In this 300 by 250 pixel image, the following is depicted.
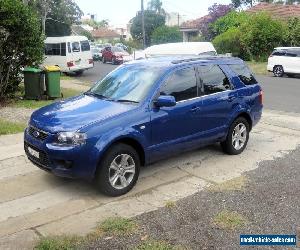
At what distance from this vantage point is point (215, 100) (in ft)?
22.9

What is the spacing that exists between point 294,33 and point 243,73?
24.2 metres

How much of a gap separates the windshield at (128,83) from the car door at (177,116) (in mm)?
251

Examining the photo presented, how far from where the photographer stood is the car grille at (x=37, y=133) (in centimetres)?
561

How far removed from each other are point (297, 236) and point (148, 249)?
1.66 m

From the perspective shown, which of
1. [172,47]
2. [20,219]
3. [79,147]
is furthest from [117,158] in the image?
[172,47]

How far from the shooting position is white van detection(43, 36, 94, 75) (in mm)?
23969

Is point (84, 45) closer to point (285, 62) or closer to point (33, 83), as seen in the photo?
point (285, 62)

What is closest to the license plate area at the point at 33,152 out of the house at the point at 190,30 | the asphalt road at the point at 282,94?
the asphalt road at the point at 282,94

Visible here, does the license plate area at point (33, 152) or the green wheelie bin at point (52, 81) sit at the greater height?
the green wheelie bin at point (52, 81)

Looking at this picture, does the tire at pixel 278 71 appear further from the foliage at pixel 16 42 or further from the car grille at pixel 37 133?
the car grille at pixel 37 133

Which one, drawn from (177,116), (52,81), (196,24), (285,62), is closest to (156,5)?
(196,24)

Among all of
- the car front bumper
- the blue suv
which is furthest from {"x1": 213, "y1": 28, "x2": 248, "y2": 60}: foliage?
the car front bumper

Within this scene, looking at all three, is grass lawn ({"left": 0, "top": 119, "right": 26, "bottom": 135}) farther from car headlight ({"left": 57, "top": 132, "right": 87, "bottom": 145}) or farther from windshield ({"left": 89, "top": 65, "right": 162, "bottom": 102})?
car headlight ({"left": 57, "top": 132, "right": 87, "bottom": 145})

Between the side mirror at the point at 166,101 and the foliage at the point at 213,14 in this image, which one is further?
the foliage at the point at 213,14
